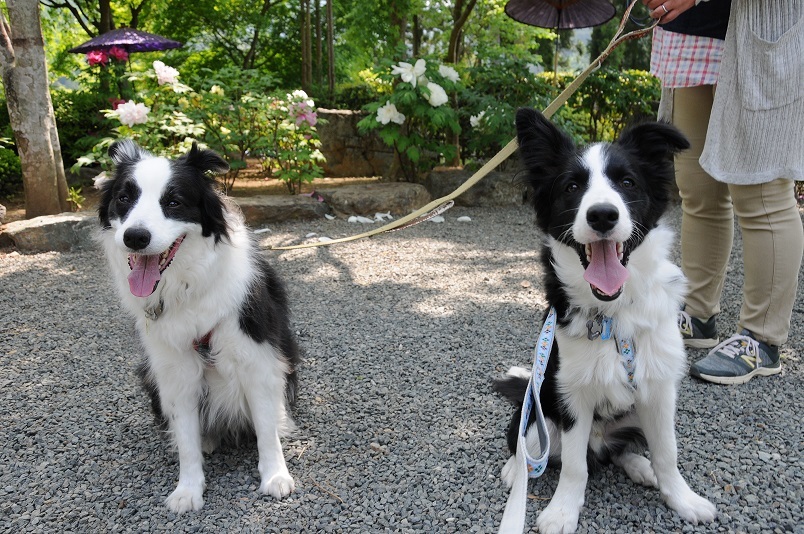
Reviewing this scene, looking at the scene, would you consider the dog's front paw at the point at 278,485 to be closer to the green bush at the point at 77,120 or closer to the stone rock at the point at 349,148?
the stone rock at the point at 349,148

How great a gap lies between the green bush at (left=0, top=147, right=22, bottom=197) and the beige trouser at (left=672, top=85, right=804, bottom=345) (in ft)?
27.1

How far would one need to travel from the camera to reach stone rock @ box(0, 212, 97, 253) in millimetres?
5641

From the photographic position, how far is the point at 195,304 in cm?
210

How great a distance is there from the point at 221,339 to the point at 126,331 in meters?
2.08

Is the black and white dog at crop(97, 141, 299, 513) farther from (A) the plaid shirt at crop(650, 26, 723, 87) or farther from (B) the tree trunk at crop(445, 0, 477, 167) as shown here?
(B) the tree trunk at crop(445, 0, 477, 167)

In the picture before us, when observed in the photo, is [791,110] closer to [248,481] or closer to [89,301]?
[248,481]

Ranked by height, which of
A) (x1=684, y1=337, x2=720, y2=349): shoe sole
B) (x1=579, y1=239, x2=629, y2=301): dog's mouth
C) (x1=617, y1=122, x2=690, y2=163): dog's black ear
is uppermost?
(x1=617, y1=122, x2=690, y2=163): dog's black ear

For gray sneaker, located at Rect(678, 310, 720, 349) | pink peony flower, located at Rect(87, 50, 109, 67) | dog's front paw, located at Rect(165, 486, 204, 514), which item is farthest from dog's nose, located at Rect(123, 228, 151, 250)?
pink peony flower, located at Rect(87, 50, 109, 67)

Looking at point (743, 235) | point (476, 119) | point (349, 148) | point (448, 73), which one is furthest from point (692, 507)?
point (349, 148)

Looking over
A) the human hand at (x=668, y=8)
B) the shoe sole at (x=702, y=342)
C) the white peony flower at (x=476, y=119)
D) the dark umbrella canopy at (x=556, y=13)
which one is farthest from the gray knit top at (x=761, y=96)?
the dark umbrella canopy at (x=556, y=13)

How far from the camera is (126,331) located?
3.85m

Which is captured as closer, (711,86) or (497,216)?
(711,86)

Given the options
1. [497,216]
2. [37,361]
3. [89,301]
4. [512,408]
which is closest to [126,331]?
[37,361]

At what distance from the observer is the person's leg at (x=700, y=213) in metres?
2.88
